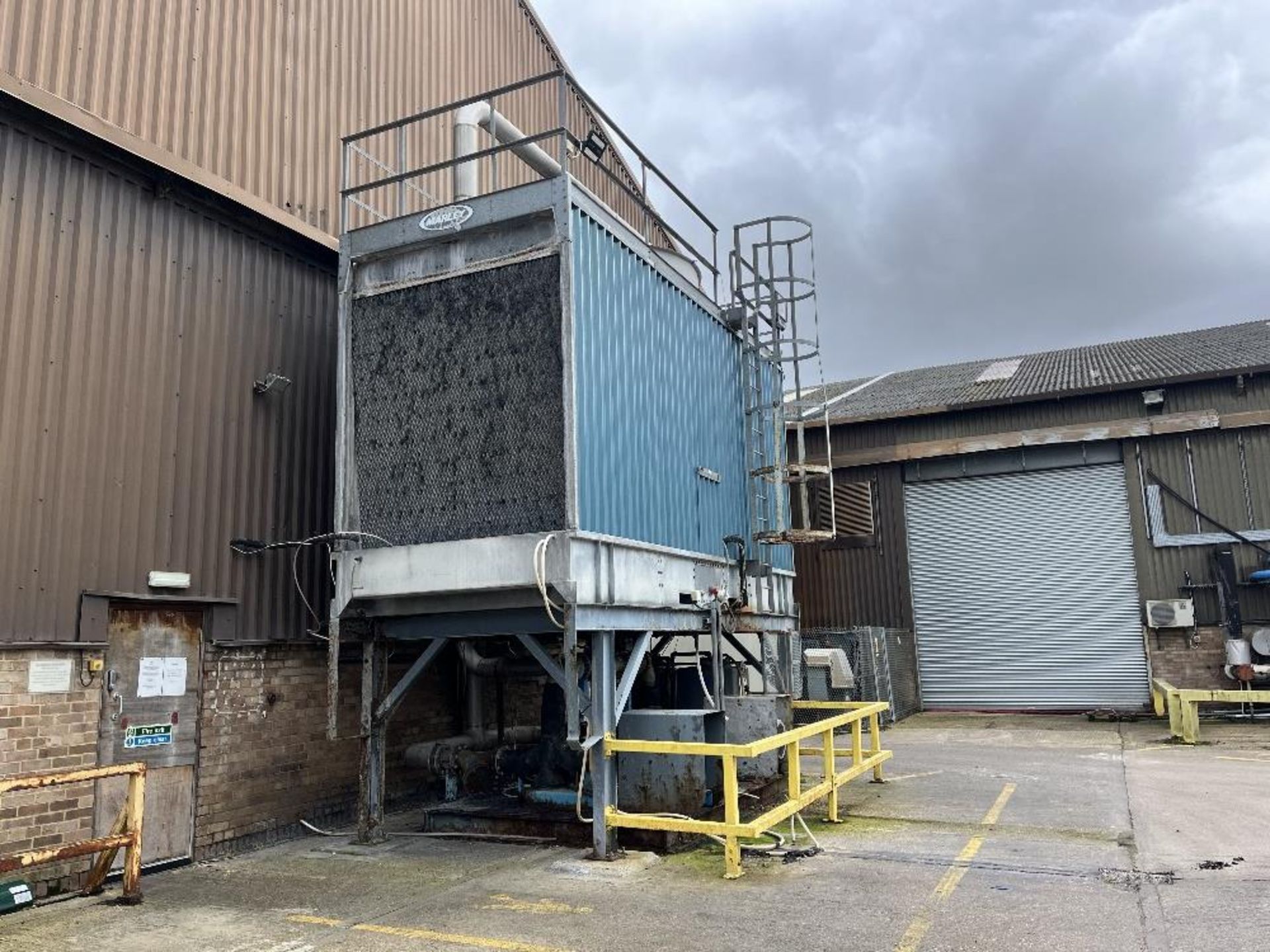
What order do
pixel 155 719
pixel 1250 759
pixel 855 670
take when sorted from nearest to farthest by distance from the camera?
pixel 155 719
pixel 1250 759
pixel 855 670

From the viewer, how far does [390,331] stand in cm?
953

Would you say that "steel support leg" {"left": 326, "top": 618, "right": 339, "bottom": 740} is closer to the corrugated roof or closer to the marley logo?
the marley logo

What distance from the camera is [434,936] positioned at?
6117 millimetres

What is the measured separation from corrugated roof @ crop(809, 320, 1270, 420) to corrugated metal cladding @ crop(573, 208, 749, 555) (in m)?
8.24

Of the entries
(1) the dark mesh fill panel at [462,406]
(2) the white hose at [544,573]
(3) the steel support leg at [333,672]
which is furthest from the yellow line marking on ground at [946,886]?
(3) the steel support leg at [333,672]

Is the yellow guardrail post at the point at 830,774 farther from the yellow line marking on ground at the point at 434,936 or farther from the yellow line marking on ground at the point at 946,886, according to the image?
the yellow line marking on ground at the point at 434,936

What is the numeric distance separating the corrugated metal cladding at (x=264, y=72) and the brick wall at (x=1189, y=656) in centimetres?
1643

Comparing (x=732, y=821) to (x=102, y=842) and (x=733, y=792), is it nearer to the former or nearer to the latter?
(x=733, y=792)

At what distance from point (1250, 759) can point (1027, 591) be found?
26.0 ft

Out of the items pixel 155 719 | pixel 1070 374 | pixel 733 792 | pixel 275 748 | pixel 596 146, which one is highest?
pixel 596 146

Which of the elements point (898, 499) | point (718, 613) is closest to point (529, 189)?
point (718, 613)

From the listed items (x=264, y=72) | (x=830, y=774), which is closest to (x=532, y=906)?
(x=830, y=774)

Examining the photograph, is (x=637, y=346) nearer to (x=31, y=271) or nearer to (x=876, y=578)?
(x=31, y=271)

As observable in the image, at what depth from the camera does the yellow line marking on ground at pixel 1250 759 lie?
12.9m
